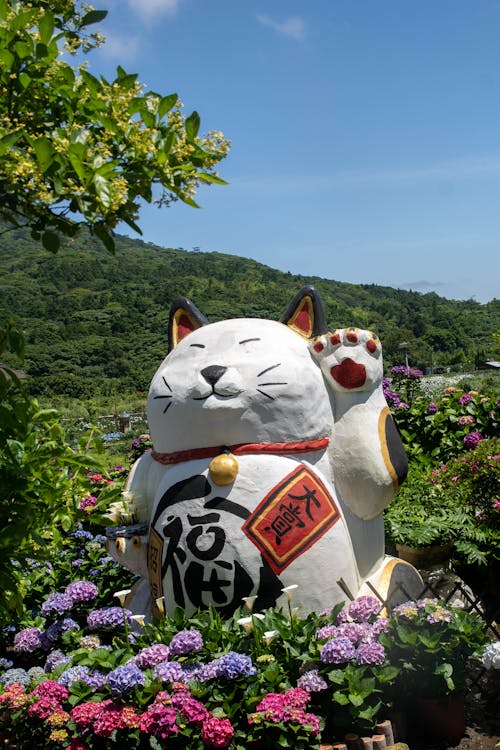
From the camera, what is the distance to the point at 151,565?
427cm

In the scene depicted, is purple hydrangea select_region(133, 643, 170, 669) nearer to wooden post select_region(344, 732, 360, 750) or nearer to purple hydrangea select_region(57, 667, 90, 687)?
purple hydrangea select_region(57, 667, 90, 687)

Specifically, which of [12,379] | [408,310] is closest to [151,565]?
[12,379]

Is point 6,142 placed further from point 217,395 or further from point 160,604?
point 160,604

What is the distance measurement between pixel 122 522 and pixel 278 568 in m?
1.14

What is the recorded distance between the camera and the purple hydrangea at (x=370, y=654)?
3414 mm

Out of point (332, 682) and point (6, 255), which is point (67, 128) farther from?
point (6, 255)

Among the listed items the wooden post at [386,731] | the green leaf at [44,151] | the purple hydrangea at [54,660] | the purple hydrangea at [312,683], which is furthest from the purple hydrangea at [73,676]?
the green leaf at [44,151]

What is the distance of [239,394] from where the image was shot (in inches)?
161

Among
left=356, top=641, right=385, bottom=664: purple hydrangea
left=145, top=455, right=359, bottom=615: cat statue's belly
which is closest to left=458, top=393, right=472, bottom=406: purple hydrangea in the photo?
left=145, top=455, right=359, bottom=615: cat statue's belly

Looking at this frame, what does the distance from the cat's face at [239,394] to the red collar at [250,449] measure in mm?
29

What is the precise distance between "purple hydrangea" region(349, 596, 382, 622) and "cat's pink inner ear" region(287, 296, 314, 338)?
69.8 inches

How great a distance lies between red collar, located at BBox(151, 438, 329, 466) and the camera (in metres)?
4.14

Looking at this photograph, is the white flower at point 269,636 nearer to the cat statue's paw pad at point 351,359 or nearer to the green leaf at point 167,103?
the cat statue's paw pad at point 351,359

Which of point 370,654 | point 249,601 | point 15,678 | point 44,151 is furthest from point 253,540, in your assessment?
point 44,151
